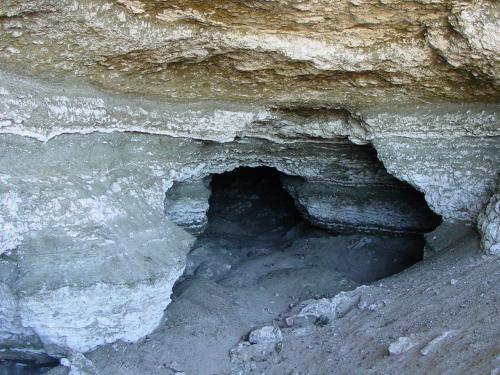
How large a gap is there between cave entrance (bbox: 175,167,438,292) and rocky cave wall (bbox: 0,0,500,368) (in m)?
0.95

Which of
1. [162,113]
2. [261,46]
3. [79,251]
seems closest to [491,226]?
[261,46]

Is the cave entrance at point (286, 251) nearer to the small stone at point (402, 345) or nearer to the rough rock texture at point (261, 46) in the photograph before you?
the small stone at point (402, 345)

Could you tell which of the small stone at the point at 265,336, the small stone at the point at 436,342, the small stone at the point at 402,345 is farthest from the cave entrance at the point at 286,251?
the small stone at the point at 436,342

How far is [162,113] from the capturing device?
355cm

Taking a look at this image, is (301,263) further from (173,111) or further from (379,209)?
(173,111)

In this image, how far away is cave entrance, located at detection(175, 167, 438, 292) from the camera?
14.6 feet

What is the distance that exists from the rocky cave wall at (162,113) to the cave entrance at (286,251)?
946 mm

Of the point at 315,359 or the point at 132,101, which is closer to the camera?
the point at 315,359

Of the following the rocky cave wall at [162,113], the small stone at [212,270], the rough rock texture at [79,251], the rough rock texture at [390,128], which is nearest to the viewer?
the rocky cave wall at [162,113]

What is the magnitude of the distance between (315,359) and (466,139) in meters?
1.79

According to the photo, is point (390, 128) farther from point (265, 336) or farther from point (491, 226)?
point (265, 336)

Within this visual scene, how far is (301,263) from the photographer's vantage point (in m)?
4.79

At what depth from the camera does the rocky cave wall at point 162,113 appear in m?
2.81

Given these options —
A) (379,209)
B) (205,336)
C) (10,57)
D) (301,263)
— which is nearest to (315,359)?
(205,336)
